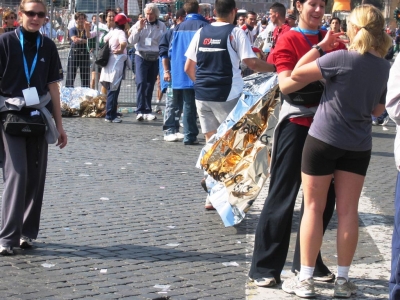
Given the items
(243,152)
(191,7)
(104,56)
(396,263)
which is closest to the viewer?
(396,263)

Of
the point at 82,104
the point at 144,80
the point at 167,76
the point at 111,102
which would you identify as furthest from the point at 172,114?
the point at 82,104

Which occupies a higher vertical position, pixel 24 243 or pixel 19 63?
pixel 19 63

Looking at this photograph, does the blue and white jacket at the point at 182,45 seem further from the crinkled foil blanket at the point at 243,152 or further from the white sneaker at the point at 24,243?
the white sneaker at the point at 24,243

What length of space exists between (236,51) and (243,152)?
1.86 metres

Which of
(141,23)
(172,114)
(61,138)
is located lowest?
(172,114)

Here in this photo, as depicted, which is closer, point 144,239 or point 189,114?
point 144,239

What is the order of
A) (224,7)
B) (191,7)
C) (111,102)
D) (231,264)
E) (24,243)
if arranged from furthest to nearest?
(111,102)
(191,7)
(224,7)
(24,243)
(231,264)

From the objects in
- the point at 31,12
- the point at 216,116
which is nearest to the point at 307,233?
the point at 31,12

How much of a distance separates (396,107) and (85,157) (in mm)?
6446

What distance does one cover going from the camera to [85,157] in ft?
32.4

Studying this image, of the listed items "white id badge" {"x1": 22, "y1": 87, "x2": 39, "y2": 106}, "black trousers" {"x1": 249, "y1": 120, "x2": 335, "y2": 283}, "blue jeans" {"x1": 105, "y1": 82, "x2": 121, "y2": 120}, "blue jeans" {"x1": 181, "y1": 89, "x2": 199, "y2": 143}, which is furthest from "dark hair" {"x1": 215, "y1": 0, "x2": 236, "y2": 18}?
"blue jeans" {"x1": 105, "y1": 82, "x2": 121, "y2": 120}

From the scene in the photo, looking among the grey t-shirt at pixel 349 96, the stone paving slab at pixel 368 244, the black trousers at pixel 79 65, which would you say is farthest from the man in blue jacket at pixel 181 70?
the grey t-shirt at pixel 349 96

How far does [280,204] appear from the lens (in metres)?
4.97

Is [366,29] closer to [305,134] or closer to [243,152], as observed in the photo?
[305,134]
